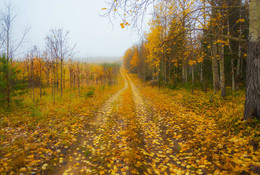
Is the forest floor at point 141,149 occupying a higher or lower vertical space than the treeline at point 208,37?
lower

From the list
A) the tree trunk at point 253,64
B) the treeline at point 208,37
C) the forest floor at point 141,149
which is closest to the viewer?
the forest floor at point 141,149

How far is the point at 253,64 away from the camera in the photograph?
384cm

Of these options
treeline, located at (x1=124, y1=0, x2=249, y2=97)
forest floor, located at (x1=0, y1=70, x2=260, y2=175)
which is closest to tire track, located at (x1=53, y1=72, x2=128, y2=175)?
forest floor, located at (x1=0, y1=70, x2=260, y2=175)

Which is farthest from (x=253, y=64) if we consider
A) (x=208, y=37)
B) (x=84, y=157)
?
(x=84, y=157)

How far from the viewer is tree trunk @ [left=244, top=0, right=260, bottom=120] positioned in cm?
371

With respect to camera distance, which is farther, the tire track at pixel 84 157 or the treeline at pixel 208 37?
the treeline at pixel 208 37

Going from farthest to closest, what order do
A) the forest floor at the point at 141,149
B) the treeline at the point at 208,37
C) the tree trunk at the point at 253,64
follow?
the treeline at the point at 208,37
the tree trunk at the point at 253,64
the forest floor at the point at 141,149

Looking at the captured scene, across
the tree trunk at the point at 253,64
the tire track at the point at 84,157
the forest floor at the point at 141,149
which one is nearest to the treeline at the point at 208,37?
the tree trunk at the point at 253,64

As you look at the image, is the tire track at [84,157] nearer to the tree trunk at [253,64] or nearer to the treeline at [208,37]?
the treeline at [208,37]

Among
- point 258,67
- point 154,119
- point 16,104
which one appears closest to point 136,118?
point 154,119

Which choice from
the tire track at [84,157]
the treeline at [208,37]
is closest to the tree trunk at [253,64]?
the treeline at [208,37]

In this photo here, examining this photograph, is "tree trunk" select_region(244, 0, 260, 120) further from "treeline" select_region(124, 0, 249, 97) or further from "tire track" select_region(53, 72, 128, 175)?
"tire track" select_region(53, 72, 128, 175)

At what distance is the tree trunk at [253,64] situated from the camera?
371cm

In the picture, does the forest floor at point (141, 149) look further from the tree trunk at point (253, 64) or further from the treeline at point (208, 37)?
the treeline at point (208, 37)
